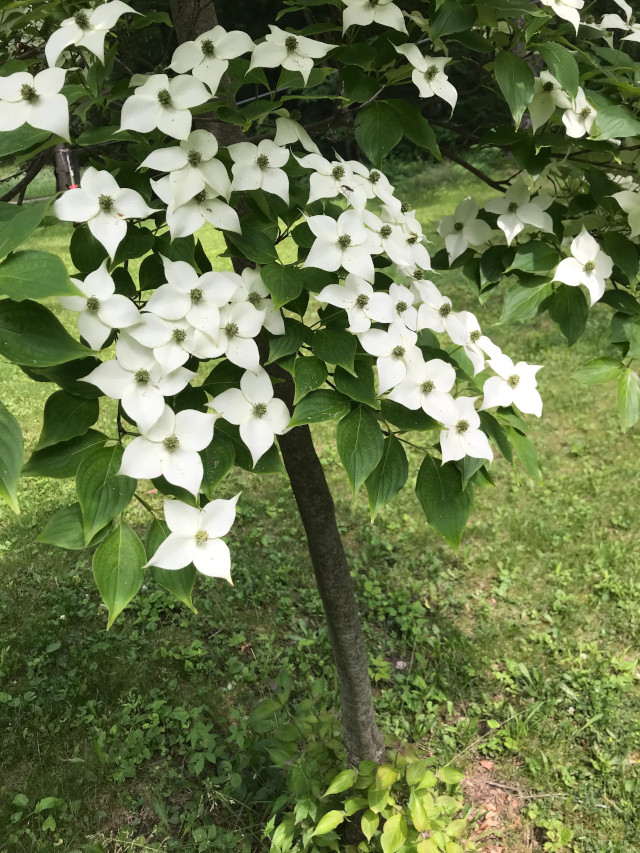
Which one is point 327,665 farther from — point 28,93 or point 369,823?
point 28,93

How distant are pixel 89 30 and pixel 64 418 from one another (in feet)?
1.36

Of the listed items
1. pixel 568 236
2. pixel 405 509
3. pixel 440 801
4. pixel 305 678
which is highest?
pixel 568 236

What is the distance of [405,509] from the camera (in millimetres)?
2979

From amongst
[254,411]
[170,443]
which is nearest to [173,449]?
[170,443]

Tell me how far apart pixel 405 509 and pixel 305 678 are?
1041mm

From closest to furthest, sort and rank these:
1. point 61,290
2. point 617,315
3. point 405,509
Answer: point 61,290
point 617,315
point 405,509

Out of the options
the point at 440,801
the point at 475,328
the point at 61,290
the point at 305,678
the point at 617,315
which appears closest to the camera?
the point at 61,290

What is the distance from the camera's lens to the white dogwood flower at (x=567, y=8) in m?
0.87

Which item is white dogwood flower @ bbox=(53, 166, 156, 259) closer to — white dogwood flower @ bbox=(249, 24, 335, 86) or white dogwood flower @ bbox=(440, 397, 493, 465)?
white dogwood flower @ bbox=(249, 24, 335, 86)

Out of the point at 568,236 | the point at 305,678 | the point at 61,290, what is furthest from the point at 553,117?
the point at 305,678

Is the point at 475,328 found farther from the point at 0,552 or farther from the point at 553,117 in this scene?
the point at 0,552

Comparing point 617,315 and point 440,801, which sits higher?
point 617,315

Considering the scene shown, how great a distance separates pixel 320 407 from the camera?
0.78m

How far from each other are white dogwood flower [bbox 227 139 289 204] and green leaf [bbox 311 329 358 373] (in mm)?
172
